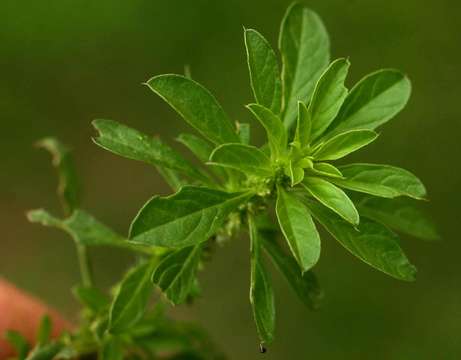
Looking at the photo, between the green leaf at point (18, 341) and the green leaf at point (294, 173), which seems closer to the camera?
the green leaf at point (294, 173)

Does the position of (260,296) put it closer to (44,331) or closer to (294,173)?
(294,173)

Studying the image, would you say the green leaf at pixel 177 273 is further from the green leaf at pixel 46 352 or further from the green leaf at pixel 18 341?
the green leaf at pixel 18 341

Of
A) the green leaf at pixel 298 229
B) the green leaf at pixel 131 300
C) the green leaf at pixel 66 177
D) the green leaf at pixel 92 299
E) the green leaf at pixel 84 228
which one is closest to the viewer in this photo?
the green leaf at pixel 298 229

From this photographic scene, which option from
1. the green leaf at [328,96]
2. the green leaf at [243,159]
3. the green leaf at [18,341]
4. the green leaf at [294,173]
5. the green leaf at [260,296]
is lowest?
the green leaf at [260,296]

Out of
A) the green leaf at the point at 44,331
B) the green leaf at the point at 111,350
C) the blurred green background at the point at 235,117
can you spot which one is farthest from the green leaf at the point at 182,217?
the blurred green background at the point at 235,117

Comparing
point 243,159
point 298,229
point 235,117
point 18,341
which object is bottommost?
point 298,229

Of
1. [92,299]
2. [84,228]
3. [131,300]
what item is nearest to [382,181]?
[131,300]

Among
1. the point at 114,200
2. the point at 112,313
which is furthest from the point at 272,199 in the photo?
the point at 114,200
